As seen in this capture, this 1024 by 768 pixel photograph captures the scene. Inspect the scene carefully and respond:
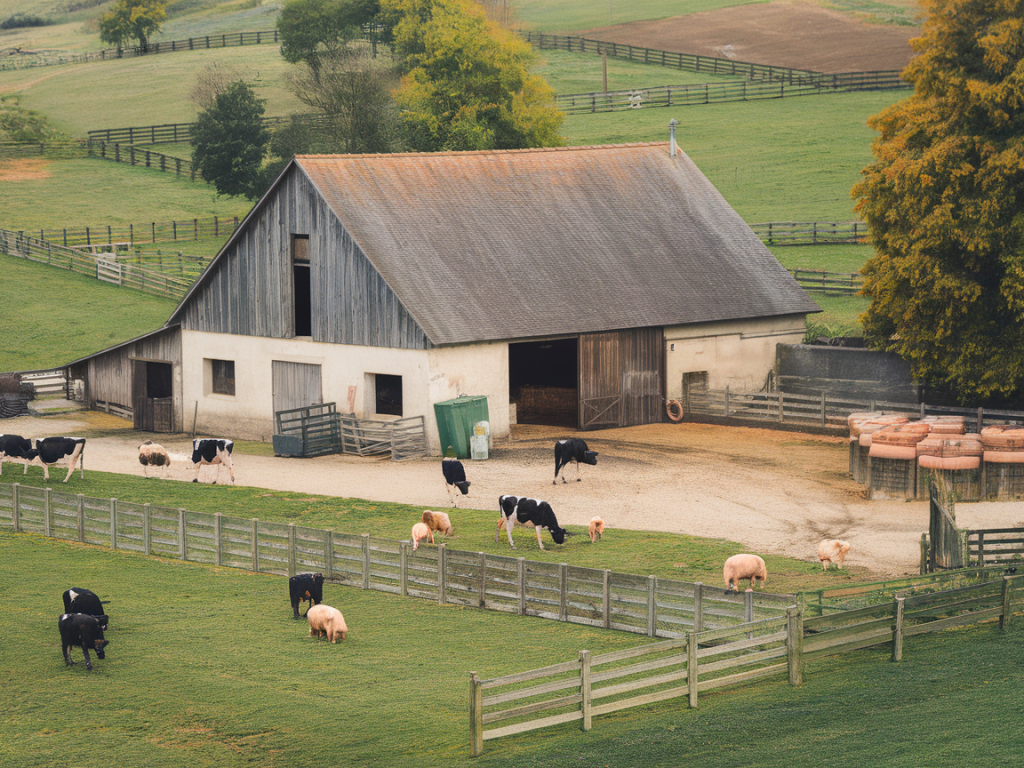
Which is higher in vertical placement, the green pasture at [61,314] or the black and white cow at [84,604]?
the green pasture at [61,314]

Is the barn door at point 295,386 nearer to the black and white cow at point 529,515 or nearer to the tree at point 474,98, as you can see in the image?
the black and white cow at point 529,515

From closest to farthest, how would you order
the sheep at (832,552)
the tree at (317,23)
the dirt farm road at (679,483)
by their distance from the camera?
the sheep at (832,552) → the dirt farm road at (679,483) → the tree at (317,23)

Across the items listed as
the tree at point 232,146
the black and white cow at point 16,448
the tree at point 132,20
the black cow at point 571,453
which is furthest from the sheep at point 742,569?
the tree at point 132,20

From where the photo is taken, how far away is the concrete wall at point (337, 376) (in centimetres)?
3681

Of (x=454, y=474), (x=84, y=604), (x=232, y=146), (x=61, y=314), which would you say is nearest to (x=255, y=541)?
(x=84, y=604)

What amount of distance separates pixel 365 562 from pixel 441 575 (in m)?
1.67

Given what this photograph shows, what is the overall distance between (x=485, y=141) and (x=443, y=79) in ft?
13.9

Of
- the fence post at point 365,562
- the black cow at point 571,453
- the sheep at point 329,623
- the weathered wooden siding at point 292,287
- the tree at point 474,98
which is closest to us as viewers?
the sheep at point 329,623

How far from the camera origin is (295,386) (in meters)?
39.9

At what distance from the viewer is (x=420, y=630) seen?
66.2 ft

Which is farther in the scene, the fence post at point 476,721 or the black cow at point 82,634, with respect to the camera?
the black cow at point 82,634

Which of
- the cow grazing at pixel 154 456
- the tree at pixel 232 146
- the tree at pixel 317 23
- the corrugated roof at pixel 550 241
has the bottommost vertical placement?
the cow grazing at pixel 154 456

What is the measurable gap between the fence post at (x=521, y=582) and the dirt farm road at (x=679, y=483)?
6.27m

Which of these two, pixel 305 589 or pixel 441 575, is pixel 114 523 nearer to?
pixel 305 589
